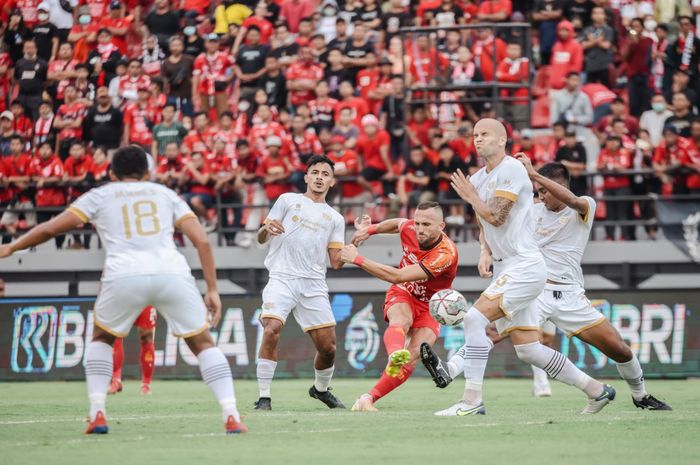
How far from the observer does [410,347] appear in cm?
1276

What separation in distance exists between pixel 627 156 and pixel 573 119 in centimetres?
145

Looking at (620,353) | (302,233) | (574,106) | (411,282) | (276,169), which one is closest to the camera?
(620,353)

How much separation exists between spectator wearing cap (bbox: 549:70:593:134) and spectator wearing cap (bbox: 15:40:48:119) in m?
11.5

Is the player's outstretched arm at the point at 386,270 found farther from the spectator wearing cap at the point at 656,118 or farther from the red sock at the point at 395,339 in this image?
the spectator wearing cap at the point at 656,118

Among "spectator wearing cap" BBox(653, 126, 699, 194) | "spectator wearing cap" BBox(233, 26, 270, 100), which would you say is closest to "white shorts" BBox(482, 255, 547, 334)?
"spectator wearing cap" BBox(653, 126, 699, 194)

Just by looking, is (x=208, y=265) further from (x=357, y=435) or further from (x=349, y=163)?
(x=349, y=163)

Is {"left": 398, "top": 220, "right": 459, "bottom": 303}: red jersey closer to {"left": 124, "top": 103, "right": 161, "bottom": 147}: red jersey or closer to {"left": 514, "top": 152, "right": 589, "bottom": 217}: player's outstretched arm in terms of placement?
{"left": 514, "top": 152, "right": 589, "bottom": 217}: player's outstretched arm

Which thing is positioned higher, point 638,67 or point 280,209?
point 638,67

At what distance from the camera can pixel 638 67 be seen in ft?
72.7

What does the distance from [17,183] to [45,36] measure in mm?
4630

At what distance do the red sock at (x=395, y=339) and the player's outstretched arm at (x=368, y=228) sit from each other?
0.93 m

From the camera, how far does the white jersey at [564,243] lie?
12336 millimetres

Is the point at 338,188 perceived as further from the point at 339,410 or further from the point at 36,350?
the point at 339,410

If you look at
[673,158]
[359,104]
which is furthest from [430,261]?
[359,104]
